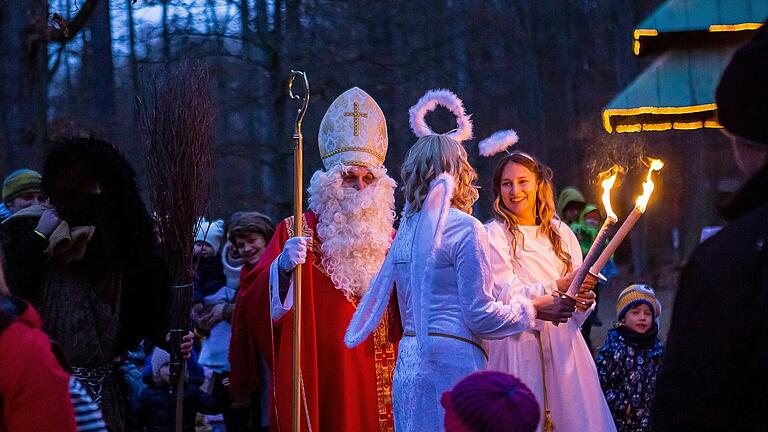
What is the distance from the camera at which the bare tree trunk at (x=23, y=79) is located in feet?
33.6

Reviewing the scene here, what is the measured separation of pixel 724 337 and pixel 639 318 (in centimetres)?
508

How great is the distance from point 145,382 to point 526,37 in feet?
42.2

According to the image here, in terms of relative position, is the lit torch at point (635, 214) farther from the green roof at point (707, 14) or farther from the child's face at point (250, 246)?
the child's face at point (250, 246)

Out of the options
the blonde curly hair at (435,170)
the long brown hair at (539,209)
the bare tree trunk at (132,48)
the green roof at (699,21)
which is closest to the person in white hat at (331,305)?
the long brown hair at (539,209)

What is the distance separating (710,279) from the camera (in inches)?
100

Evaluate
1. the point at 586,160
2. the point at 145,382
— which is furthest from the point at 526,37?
the point at 145,382

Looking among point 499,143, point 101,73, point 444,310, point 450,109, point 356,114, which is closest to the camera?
point 444,310

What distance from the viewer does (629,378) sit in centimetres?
729

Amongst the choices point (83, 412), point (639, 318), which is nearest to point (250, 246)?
point (639, 318)

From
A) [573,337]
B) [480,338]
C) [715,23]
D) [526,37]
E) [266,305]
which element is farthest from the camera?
[526,37]

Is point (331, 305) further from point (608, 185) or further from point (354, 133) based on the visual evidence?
point (608, 185)

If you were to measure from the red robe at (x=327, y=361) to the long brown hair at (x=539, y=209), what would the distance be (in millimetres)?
870

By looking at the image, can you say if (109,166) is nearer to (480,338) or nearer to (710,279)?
(480,338)

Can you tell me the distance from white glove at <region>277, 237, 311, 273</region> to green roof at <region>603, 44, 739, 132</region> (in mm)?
3115
